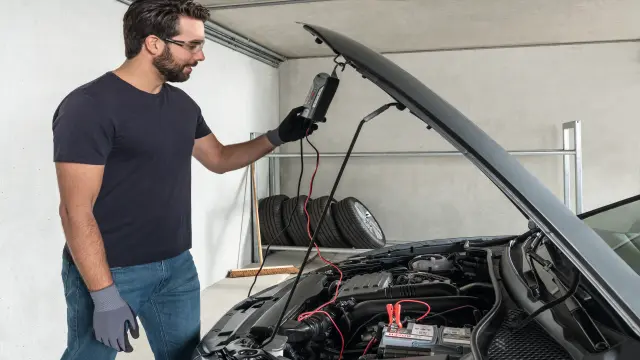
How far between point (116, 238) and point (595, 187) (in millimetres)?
5276

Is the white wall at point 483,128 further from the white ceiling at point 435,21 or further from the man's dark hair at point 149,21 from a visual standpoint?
the man's dark hair at point 149,21

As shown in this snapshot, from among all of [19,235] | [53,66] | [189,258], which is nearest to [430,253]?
[189,258]

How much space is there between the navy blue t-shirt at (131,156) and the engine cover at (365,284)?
582 millimetres

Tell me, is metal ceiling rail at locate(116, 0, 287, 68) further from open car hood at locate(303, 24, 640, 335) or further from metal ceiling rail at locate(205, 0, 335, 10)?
open car hood at locate(303, 24, 640, 335)

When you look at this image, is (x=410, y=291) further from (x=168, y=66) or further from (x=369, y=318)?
(x=168, y=66)

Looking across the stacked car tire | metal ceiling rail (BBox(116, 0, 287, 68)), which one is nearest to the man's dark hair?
metal ceiling rail (BBox(116, 0, 287, 68))

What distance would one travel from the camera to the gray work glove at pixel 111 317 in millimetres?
1454

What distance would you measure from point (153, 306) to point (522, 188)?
49.4 inches

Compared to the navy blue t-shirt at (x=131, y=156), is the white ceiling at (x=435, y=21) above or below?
above

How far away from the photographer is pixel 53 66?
2727mm

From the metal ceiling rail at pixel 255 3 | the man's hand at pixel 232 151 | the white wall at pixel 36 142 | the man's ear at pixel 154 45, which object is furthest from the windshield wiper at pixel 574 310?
the metal ceiling rail at pixel 255 3

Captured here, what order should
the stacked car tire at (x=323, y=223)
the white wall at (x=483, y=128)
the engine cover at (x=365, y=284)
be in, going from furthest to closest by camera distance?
the white wall at (x=483, y=128)
the stacked car tire at (x=323, y=223)
the engine cover at (x=365, y=284)

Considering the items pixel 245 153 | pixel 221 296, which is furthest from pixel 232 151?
pixel 221 296

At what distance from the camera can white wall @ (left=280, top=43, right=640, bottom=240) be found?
5.37 m
